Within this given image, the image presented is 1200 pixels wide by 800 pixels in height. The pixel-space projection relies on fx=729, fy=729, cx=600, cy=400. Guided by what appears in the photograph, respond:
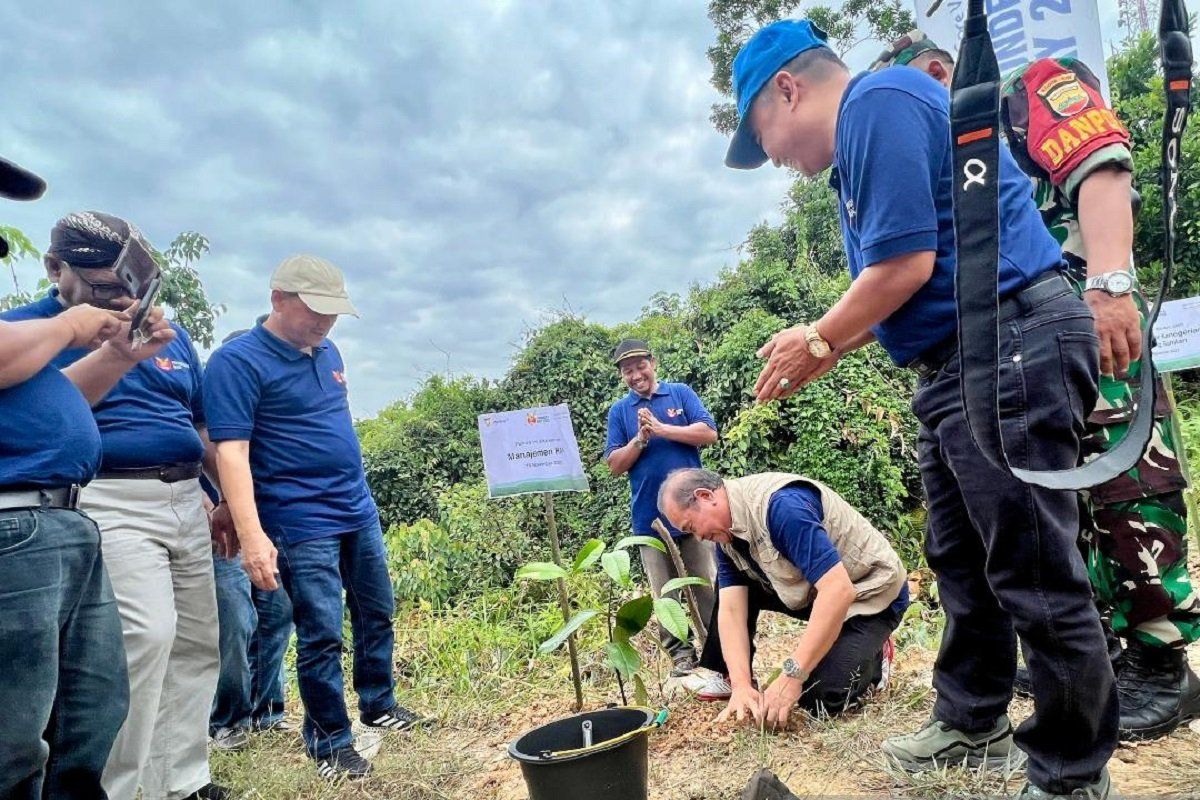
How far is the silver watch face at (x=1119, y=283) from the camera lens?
1.71m

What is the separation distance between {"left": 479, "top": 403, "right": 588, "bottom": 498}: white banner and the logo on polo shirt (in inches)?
48.7

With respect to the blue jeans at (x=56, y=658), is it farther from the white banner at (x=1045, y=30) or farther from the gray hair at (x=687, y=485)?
the white banner at (x=1045, y=30)

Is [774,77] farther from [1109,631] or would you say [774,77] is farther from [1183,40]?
[1109,631]

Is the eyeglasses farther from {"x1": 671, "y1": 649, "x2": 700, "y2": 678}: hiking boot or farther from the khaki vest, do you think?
{"x1": 671, "y1": 649, "x2": 700, "y2": 678}: hiking boot

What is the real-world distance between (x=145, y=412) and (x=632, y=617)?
1709mm

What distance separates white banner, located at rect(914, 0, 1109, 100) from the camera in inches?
146

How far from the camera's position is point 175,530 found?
237 centimetres

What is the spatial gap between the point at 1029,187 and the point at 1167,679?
1499 mm

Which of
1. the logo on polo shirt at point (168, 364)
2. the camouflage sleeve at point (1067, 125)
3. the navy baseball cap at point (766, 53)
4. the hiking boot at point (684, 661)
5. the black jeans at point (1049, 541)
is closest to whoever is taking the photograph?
the black jeans at point (1049, 541)

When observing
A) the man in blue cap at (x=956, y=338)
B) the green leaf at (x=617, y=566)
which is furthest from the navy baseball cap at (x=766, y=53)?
the green leaf at (x=617, y=566)

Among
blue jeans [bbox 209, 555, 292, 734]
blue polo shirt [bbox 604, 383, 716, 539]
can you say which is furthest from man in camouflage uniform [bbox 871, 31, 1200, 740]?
blue jeans [bbox 209, 555, 292, 734]

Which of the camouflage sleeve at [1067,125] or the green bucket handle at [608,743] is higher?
the camouflage sleeve at [1067,125]

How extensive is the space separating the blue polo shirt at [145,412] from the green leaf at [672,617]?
5.43 feet

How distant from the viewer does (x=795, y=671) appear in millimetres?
2547
